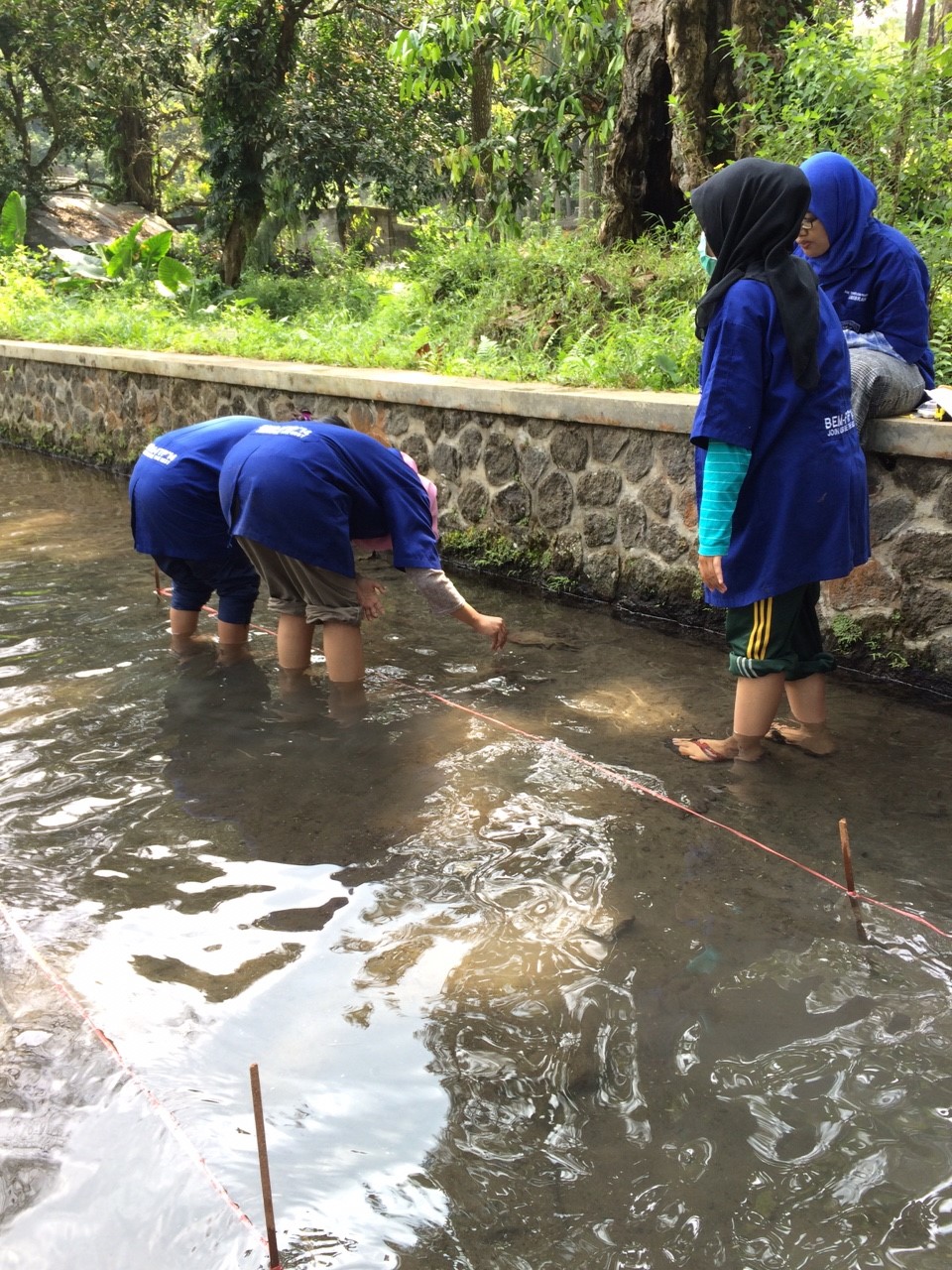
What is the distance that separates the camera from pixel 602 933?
2551 mm

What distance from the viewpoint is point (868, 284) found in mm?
3871

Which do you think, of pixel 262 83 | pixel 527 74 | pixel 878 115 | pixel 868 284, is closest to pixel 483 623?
pixel 868 284

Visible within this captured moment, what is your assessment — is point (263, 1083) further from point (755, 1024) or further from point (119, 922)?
Result: point (755, 1024)

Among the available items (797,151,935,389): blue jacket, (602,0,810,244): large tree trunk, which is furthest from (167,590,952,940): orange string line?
(602,0,810,244): large tree trunk

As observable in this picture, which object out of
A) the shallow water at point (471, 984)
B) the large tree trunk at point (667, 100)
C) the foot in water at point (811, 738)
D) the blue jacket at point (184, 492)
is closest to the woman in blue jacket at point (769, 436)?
the foot in water at point (811, 738)

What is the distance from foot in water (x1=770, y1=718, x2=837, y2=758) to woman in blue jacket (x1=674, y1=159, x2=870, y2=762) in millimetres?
309

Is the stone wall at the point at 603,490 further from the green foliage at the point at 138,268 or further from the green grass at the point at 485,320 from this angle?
the green foliage at the point at 138,268

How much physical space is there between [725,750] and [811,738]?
0.29 meters

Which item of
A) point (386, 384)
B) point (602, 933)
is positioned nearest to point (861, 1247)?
point (602, 933)

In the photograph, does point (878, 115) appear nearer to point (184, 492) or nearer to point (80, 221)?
point (184, 492)

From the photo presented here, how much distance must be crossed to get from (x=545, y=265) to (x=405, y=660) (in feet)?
13.1

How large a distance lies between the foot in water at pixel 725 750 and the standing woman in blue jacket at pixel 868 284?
127 centimetres

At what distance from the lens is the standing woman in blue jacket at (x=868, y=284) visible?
12.0ft

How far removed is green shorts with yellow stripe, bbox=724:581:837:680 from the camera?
125 inches
